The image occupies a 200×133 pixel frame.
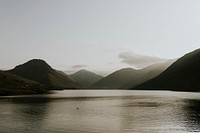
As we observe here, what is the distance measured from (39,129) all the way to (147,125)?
84.6 ft

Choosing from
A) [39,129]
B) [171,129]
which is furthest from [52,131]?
[171,129]

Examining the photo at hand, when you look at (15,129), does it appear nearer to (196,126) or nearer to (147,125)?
(147,125)

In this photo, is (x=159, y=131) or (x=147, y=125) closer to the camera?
(x=159, y=131)

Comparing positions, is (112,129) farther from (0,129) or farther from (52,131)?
(0,129)

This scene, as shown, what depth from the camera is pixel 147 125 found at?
72.2 meters

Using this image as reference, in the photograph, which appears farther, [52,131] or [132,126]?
[132,126]

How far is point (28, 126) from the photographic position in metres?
70.1

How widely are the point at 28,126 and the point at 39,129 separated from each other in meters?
5.95

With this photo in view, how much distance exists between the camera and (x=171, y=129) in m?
66.2

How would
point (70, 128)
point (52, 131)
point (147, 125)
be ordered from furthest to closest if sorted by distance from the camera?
point (147, 125) → point (70, 128) → point (52, 131)

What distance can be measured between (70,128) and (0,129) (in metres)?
15.4

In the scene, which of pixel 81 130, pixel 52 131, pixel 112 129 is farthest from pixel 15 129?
pixel 112 129

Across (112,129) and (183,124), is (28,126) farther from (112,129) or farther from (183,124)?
(183,124)

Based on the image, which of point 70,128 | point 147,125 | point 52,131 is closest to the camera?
point 52,131
